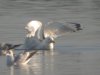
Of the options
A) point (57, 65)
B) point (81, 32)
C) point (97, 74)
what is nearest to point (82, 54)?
point (57, 65)

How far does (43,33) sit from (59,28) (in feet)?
1.13

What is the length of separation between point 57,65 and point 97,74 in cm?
88

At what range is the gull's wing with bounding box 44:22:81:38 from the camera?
1240cm

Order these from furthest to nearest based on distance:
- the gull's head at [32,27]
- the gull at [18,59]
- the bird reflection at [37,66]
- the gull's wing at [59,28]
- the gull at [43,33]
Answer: the gull's wing at [59,28] < the gull's head at [32,27] < the gull at [43,33] < the gull at [18,59] < the bird reflection at [37,66]

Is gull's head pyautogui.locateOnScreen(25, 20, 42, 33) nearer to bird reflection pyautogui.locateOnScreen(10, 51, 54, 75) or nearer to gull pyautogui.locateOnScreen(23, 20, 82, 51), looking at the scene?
gull pyautogui.locateOnScreen(23, 20, 82, 51)

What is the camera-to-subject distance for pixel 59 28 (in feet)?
41.0

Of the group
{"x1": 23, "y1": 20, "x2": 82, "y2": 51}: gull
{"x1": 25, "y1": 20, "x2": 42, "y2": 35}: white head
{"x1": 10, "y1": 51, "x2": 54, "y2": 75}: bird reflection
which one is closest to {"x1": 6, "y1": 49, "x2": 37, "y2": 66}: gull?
{"x1": 10, "y1": 51, "x2": 54, "y2": 75}: bird reflection

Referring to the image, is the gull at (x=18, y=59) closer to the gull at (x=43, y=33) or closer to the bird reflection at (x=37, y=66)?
the bird reflection at (x=37, y=66)

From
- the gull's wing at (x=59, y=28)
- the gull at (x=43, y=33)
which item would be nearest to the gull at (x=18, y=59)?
the gull at (x=43, y=33)

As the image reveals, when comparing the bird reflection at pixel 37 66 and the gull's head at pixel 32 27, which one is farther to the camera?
the gull's head at pixel 32 27

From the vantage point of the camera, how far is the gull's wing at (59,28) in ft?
40.7

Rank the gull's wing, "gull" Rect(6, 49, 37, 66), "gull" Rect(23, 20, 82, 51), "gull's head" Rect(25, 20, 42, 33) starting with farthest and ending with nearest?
the gull's wing
"gull's head" Rect(25, 20, 42, 33)
"gull" Rect(23, 20, 82, 51)
"gull" Rect(6, 49, 37, 66)

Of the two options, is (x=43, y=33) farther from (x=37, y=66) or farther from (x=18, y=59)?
(x=37, y=66)

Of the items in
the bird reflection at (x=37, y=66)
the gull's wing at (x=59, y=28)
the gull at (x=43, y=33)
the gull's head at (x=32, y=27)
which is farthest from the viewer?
the gull's wing at (x=59, y=28)
